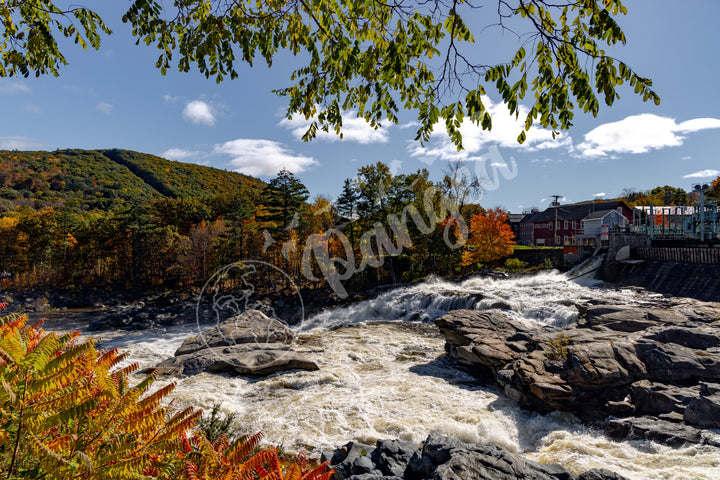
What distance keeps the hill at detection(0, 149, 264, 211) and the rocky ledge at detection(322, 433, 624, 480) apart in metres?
57.6

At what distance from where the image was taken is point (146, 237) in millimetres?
38188

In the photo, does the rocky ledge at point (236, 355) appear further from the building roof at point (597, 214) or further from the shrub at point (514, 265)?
the building roof at point (597, 214)

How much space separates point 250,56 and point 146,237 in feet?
133

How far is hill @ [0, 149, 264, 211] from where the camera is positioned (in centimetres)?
6606

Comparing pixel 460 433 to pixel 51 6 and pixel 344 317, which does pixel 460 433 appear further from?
pixel 344 317

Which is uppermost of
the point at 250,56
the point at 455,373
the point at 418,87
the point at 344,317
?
the point at 250,56

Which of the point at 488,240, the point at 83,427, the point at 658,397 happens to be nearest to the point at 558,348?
the point at 658,397

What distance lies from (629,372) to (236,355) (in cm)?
1104

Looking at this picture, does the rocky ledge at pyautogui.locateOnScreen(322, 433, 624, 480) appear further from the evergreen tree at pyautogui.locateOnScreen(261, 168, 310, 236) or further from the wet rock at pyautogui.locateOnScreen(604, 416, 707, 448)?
the evergreen tree at pyautogui.locateOnScreen(261, 168, 310, 236)

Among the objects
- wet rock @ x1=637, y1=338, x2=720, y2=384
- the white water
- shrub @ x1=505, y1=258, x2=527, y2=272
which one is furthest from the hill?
wet rock @ x1=637, y1=338, x2=720, y2=384

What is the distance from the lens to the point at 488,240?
30.3 metres

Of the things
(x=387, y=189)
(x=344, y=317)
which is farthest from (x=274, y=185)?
(x=344, y=317)

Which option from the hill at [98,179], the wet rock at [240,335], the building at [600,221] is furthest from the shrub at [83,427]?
the hill at [98,179]

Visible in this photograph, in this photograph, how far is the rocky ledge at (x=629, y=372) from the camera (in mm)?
6578
